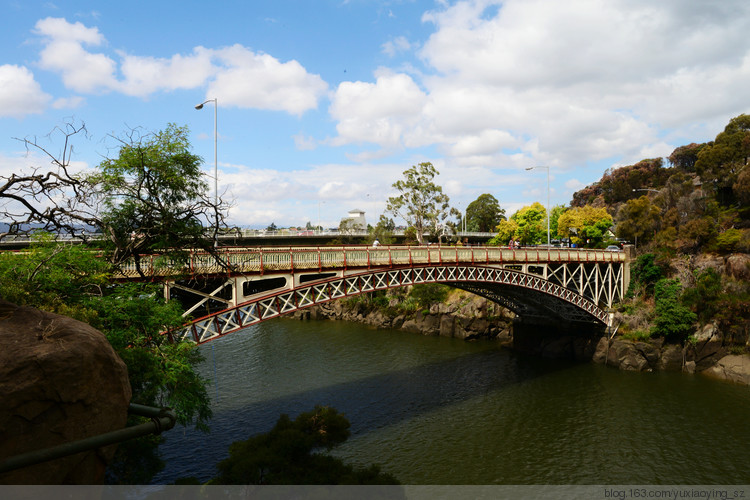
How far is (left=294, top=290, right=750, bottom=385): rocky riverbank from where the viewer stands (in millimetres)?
40938

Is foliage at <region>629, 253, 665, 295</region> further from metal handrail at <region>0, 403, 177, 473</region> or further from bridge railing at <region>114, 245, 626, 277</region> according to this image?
metal handrail at <region>0, 403, 177, 473</region>

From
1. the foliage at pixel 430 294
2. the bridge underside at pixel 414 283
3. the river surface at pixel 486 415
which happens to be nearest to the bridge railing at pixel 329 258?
the bridge underside at pixel 414 283

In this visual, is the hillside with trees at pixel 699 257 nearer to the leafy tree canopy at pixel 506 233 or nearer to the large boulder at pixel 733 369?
the large boulder at pixel 733 369

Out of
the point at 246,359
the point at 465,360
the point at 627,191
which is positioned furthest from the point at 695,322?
the point at 627,191

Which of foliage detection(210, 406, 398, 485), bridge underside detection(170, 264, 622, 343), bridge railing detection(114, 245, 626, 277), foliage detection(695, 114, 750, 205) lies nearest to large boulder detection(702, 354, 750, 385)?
bridge underside detection(170, 264, 622, 343)

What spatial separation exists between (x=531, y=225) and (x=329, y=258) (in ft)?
225

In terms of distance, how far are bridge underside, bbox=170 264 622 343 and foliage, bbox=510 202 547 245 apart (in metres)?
35.9

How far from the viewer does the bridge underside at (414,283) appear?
2455cm

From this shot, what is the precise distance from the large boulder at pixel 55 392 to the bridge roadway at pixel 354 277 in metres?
10.6

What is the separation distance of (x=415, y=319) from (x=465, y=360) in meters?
16.2

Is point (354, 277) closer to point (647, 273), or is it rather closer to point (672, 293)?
point (672, 293)

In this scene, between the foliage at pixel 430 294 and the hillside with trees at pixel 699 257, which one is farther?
the foliage at pixel 430 294

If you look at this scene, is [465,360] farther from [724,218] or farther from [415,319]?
[724,218]

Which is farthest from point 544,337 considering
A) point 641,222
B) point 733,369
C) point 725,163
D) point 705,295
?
point 725,163
